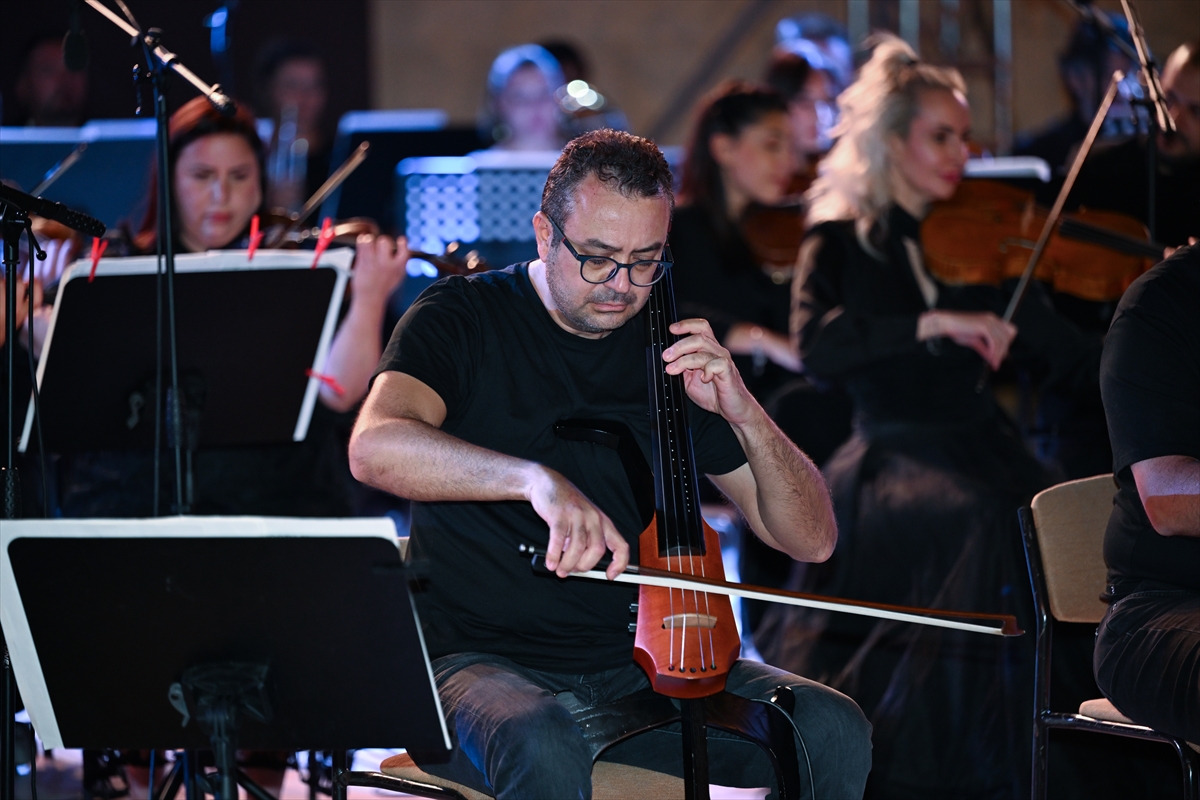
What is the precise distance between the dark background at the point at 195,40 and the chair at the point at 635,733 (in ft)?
7.01

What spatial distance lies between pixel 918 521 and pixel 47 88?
3.02m

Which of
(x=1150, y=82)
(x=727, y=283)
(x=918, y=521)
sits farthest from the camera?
(x=727, y=283)

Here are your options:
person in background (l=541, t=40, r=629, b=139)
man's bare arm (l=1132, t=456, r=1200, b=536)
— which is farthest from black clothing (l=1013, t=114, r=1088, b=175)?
man's bare arm (l=1132, t=456, r=1200, b=536)

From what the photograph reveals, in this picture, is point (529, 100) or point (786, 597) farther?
point (529, 100)

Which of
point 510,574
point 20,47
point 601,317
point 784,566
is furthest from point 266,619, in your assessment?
point 20,47

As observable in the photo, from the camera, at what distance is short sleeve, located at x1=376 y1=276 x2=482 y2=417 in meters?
1.72

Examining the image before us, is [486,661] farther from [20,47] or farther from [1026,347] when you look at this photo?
[20,47]

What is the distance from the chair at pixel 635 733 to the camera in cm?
156

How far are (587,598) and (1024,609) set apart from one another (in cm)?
120

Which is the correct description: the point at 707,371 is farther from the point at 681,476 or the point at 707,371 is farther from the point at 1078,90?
the point at 1078,90

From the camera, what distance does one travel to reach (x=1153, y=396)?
5.87 feet

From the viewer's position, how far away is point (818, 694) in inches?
66.0

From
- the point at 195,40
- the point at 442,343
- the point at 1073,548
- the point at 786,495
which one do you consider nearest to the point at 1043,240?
the point at 1073,548

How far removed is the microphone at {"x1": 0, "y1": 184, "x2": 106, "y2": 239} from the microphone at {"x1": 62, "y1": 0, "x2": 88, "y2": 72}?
1.40 feet
